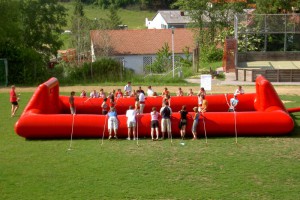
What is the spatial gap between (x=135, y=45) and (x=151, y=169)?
3420 cm

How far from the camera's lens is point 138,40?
49.3 meters

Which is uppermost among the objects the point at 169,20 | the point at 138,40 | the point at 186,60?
the point at 169,20

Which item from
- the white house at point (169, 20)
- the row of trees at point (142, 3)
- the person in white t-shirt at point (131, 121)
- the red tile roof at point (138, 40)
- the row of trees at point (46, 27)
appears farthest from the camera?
the row of trees at point (142, 3)

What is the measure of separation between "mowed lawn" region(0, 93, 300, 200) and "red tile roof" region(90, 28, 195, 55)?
29.4 m

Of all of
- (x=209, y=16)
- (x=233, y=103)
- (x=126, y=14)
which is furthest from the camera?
(x=126, y=14)

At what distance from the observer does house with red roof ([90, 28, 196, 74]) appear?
155ft

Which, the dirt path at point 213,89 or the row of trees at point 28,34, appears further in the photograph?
the row of trees at point 28,34

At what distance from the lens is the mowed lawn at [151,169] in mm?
13086

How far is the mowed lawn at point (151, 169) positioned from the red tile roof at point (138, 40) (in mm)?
29389

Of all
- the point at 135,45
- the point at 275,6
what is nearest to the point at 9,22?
the point at 135,45

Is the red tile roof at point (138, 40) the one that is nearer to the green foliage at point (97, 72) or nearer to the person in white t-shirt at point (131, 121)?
the green foliage at point (97, 72)

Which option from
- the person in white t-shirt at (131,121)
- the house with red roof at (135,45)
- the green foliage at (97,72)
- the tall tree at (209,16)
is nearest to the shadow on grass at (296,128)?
the person in white t-shirt at (131,121)

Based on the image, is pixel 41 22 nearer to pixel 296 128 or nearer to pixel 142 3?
pixel 296 128

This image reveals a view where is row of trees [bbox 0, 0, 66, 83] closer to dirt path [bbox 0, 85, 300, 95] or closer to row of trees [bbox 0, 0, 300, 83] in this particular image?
row of trees [bbox 0, 0, 300, 83]
